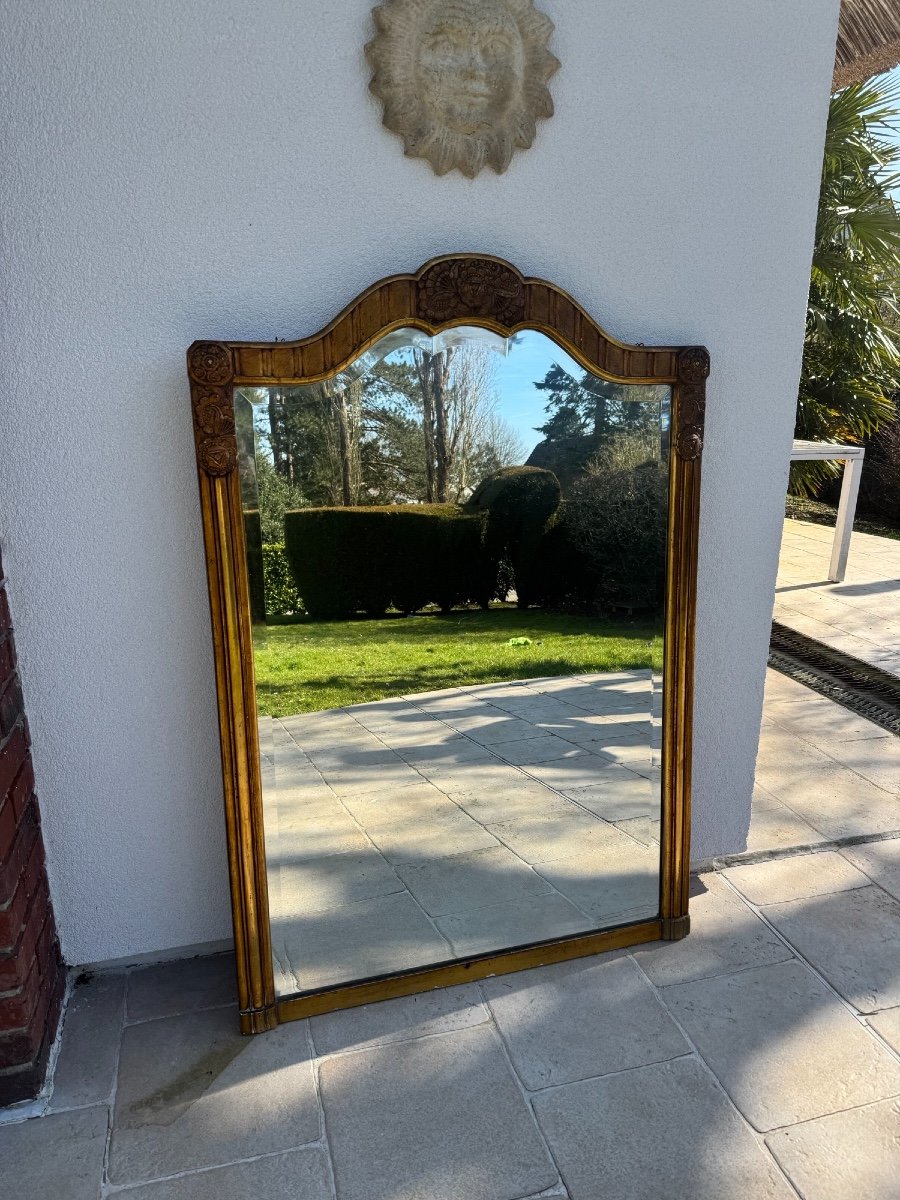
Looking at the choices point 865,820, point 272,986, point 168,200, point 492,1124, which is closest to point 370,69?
point 168,200

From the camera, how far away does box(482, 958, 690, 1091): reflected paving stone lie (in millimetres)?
2012

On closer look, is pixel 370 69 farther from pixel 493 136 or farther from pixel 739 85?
pixel 739 85

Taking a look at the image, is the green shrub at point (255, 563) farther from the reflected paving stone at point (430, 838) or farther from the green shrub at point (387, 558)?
the reflected paving stone at point (430, 838)

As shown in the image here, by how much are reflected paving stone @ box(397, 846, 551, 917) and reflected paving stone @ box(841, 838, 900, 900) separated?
118 cm

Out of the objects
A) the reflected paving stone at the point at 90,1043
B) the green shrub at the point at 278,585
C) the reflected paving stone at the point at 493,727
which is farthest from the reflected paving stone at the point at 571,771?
the reflected paving stone at the point at 90,1043

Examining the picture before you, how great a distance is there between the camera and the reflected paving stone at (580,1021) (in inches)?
79.2

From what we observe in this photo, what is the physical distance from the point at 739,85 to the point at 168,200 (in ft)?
4.77

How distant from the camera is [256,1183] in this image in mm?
1729

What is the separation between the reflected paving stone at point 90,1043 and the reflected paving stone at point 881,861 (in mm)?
2276

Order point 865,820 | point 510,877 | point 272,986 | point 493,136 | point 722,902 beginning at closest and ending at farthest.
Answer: point 493,136
point 272,986
point 510,877
point 722,902
point 865,820

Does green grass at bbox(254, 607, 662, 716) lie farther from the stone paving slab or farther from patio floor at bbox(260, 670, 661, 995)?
the stone paving slab

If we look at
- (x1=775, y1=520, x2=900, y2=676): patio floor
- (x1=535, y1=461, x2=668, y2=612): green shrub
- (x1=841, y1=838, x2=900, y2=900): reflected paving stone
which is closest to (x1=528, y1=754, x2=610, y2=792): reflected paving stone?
(x1=535, y1=461, x2=668, y2=612): green shrub

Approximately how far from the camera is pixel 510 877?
7.66 ft

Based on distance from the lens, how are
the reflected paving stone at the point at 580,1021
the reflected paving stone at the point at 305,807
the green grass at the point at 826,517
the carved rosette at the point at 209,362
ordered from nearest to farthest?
the carved rosette at the point at 209,362 < the reflected paving stone at the point at 580,1021 < the reflected paving stone at the point at 305,807 < the green grass at the point at 826,517
